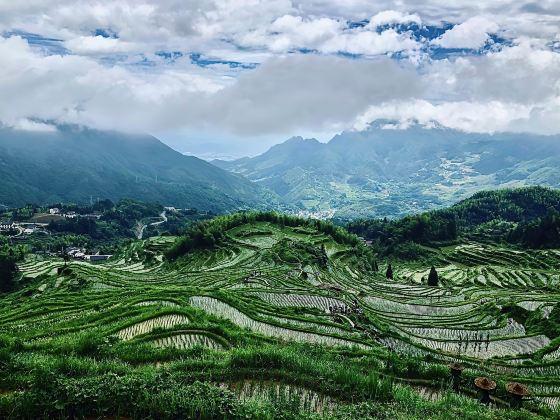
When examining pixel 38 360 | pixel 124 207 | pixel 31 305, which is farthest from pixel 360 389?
pixel 124 207

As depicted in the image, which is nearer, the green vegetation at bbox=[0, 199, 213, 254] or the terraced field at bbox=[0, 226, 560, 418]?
the terraced field at bbox=[0, 226, 560, 418]

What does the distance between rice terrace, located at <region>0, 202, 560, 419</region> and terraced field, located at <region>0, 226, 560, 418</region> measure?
3.4 inches

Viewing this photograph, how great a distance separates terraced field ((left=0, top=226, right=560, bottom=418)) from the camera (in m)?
14.0

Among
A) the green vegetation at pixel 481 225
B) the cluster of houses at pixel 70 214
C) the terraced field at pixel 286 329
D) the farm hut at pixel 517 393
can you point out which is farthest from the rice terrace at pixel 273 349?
the cluster of houses at pixel 70 214

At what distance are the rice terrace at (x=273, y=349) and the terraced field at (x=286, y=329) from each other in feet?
0.28

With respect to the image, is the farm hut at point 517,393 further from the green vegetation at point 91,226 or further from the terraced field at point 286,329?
the green vegetation at point 91,226

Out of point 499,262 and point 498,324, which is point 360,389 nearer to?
point 498,324

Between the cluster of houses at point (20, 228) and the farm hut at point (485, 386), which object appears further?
the cluster of houses at point (20, 228)

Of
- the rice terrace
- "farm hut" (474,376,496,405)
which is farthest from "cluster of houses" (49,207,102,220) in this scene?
"farm hut" (474,376,496,405)

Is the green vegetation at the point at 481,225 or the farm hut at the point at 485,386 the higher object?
the farm hut at the point at 485,386

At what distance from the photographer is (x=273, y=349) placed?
50.2 ft

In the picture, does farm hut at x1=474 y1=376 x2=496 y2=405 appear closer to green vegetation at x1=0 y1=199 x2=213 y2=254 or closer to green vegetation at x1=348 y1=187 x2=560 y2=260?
green vegetation at x1=348 y1=187 x2=560 y2=260

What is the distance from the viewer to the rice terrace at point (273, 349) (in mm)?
10789

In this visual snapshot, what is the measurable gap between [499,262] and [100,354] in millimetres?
91262
